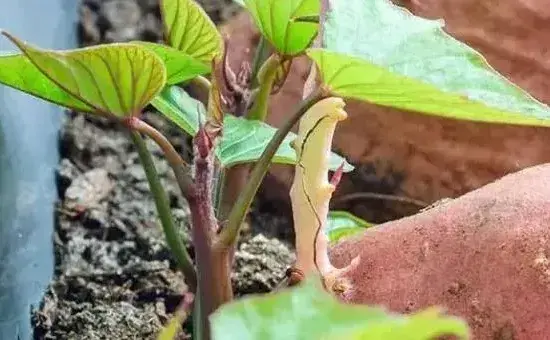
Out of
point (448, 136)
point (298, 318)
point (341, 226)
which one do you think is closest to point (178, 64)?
point (341, 226)

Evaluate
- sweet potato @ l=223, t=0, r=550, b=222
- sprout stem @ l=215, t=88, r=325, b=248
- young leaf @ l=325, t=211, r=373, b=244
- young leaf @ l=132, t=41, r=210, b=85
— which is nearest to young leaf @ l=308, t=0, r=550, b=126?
sprout stem @ l=215, t=88, r=325, b=248

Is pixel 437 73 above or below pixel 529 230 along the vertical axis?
above

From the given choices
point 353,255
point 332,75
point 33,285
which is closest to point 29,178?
point 33,285

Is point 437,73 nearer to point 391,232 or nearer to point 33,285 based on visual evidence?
point 391,232

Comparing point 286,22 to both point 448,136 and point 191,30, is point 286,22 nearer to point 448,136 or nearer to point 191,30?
point 191,30

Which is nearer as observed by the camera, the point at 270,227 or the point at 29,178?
the point at 29,178

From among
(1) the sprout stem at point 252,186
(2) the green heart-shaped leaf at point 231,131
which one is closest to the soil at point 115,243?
(2) the green heart-shaped leaf at point 231,131
